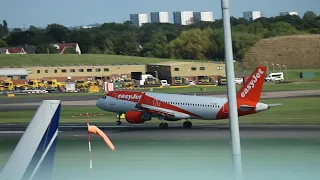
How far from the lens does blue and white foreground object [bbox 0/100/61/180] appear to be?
55.6 ft

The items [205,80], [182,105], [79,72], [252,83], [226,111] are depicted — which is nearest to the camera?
[252,83]

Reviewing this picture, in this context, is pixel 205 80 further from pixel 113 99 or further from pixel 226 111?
pixel 226 111

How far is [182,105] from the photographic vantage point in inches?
2475

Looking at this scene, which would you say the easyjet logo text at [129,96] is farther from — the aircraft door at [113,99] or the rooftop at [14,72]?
the rooftop at [14,72]

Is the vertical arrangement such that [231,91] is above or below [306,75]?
above

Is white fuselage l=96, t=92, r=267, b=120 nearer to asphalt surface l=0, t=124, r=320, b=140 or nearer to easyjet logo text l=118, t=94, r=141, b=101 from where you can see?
easyjet logo text l=118, t=94, r=141, b=101

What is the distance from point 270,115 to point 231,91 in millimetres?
61572

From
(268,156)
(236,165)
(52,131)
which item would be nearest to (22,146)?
(52,131)

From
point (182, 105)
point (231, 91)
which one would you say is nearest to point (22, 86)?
point (182, 105)

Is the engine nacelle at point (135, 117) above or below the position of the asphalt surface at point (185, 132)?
above

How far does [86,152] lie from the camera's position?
138ft

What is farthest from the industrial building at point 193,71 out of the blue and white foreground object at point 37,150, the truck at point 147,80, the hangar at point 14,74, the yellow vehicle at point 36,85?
the blue and white foreground object at point 37,150

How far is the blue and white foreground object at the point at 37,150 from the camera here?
17.0m

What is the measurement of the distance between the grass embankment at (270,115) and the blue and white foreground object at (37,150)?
161 ft
